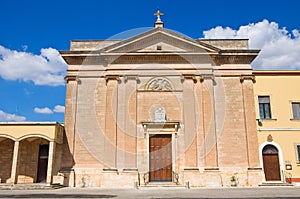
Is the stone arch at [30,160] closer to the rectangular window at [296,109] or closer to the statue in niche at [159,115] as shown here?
the statue in niche at [159,115]

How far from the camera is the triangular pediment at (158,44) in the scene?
21031 millimetres

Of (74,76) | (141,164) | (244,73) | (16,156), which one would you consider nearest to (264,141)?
(244,73)

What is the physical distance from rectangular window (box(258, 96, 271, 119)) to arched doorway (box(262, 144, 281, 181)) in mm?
2011

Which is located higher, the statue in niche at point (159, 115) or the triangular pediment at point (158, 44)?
the triangular pediment at point (158, 44)

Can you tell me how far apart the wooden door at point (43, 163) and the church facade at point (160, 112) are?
157 centimetres

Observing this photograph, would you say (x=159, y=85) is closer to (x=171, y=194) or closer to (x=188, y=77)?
(x=188, y=77)

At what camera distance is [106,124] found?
65.2 ft

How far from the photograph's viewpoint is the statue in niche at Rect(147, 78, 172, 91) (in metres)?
20.5

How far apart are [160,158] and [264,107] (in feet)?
25.8

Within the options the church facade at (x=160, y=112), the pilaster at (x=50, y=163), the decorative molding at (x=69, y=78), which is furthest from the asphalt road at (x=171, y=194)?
the decorative molding at (x=69, y=78)

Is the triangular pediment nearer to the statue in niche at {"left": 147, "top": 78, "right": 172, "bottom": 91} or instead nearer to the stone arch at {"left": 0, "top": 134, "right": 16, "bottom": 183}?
the statue in niche at {"left": 147, "top": 78, "right": 172, "bottom": 91}

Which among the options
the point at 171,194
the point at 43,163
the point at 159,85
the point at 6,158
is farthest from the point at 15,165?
the point at 159,85

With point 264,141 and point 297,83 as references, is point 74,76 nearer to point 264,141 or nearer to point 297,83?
point 264,141

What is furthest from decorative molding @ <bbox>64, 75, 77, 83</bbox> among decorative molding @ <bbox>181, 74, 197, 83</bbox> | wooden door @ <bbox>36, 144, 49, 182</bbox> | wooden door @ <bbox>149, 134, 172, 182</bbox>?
decorative molding @ <bbox>181, 74, 197, 83</bbox>
